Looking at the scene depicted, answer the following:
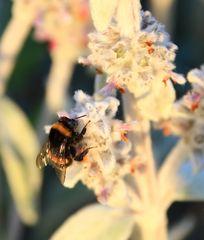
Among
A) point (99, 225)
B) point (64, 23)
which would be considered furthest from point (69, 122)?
point (64, 23)

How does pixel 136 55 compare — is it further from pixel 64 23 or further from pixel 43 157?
pixel 64 23

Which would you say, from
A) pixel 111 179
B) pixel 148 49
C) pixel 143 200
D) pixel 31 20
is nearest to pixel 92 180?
pixel 111 179

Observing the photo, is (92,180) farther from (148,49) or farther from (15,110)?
(15,110)

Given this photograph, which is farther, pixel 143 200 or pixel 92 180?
pixel 143 200

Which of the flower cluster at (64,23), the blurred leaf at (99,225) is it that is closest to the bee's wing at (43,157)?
the blurred leaf at (99,225)

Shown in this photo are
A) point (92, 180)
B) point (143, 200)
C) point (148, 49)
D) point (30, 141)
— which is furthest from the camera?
point (30, 141)

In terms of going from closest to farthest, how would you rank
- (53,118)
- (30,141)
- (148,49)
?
(148,49) < (30,141) < (53,118)
